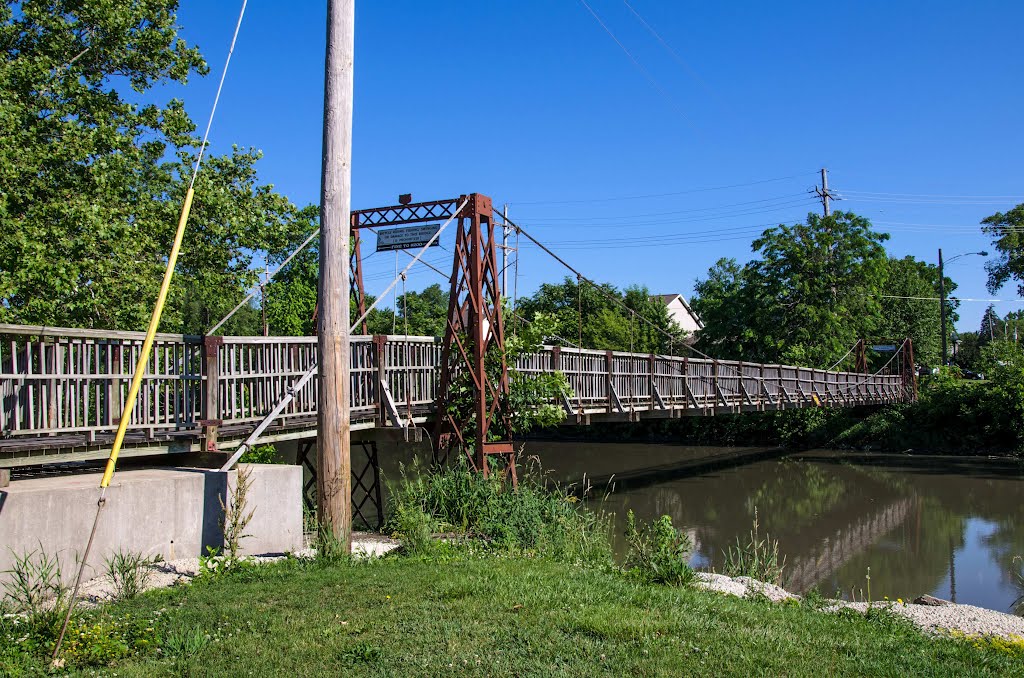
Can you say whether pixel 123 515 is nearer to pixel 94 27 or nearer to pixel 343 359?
pixel 343 359

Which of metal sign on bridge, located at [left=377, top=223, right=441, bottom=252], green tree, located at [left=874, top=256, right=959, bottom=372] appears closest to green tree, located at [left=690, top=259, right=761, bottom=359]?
green tree, located at [left=874, top=256, right=959, bottom=372]

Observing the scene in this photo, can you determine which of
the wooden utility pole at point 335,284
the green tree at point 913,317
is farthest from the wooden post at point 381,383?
the green tree at point 913,317

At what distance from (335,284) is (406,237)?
5.84m

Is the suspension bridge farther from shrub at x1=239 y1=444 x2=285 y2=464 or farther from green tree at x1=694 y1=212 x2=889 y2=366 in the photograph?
green tree at x1=694 y1=212 x2=889 y2=366

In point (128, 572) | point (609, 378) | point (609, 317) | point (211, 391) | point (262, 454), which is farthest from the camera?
point (609, 317)

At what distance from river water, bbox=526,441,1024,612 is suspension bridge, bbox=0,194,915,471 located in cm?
243

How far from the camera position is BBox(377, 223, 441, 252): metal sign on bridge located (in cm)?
1216

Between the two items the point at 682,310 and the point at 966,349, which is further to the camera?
the point at 966,349

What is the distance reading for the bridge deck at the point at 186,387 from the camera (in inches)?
280

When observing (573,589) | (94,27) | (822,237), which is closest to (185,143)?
(94,27)

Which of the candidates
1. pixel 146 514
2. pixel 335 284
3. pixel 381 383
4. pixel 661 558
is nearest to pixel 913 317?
pixel 381 383

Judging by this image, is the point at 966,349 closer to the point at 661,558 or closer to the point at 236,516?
the point at 661,558

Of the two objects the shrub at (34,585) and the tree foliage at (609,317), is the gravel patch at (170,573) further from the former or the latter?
the tree foliage at (609,317)

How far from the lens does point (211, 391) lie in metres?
8.57
